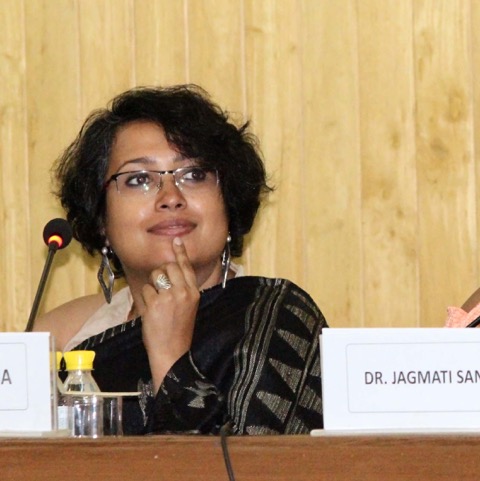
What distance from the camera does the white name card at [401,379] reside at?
1.23 metres

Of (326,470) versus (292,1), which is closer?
(326,470)

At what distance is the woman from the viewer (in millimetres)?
1974

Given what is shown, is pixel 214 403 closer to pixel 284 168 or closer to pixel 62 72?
pixel 284 168

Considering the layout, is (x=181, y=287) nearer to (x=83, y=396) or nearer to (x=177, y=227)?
(x=177, y=227)

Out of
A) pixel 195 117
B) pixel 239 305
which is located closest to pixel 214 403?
pixel 239 305

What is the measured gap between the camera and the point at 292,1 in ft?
8.51

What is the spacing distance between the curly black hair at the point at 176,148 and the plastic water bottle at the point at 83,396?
2.27ft

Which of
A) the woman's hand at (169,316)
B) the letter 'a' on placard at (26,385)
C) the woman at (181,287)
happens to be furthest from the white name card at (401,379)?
the woman's hand at (169,316)

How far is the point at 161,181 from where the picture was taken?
86.7 inches

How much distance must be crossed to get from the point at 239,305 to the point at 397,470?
3.47 ft

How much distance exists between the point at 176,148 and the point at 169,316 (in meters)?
0.34

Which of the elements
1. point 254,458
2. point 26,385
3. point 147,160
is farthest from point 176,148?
point 254,458

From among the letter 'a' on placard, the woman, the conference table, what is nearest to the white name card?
the conference table

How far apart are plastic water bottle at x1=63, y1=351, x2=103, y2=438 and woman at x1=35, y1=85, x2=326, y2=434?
277mm
